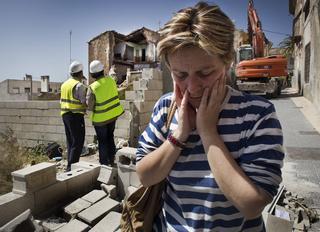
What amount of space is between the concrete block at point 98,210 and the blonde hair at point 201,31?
8.82 ft

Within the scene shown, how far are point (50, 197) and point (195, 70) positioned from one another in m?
3.22

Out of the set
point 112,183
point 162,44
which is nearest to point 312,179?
point 112,183

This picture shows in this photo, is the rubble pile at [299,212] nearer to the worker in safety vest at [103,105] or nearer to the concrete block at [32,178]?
the concrete block at [32,178]

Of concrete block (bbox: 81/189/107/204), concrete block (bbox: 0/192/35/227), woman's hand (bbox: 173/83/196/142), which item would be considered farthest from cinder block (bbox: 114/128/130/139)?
woman's hand (bbox: 173/83/196/142)

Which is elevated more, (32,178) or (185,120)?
(185,120)

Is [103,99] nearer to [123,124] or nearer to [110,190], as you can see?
[123,124]

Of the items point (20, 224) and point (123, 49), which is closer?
point (20, 224)

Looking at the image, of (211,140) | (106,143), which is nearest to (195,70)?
(211,140)

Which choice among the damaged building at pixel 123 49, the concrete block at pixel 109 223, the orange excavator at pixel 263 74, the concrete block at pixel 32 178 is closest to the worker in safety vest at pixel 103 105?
the concrete block at pixel 32 178

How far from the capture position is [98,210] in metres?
3.41

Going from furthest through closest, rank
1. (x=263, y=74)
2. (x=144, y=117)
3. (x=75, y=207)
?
(x=263, y=74), (x=144, y=117), (x=75, y=207)

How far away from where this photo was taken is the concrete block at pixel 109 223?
301cm

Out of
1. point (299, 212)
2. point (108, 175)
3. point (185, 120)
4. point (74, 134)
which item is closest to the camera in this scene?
point (185, 120)

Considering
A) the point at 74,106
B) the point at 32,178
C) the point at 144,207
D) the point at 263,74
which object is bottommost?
the point at 32,178
